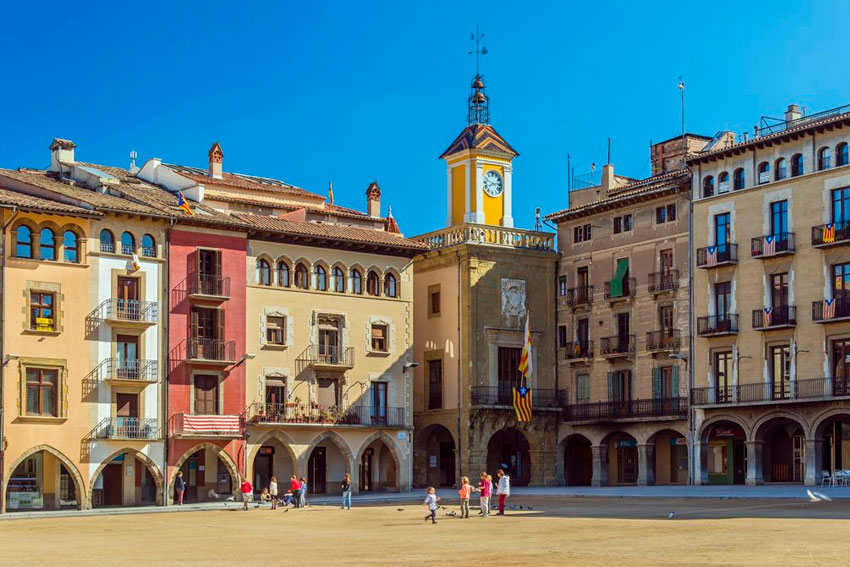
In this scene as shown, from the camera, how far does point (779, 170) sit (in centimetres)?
6406

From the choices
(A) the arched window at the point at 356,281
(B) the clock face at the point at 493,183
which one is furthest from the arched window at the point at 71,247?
(B) the clock face at the point at 493,183

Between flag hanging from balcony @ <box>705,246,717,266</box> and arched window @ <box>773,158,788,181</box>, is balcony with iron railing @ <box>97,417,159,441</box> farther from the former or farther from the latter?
arched window @ <box>773,158,788,181</box>

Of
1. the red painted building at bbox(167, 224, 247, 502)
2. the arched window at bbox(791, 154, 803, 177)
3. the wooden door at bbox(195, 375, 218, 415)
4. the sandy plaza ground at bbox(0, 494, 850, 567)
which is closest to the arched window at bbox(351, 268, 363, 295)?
the red painted building at bbox(167, 224, 247, 502)

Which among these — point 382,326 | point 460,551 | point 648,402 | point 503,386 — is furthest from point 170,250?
point 460,551

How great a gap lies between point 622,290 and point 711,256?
6214 mm

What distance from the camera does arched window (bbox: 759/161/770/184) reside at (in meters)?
64.7

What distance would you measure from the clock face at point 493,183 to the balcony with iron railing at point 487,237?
2858 mm

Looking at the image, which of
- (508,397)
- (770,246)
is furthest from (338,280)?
(770,246)

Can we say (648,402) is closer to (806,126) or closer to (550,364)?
(550,364)

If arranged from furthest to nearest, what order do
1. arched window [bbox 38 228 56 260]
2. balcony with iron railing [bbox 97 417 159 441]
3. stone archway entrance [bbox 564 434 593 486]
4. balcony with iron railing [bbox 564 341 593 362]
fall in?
stone archway entrance [bbox 564 434 593 486] → balcony with iron railing [bbox 564 341 593 362] → balcony with iron railing [bbox 97 417 159 441] → arched window [bbox 38 228 56 260]

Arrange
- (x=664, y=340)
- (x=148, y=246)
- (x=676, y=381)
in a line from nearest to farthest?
(x=148, y=246) < (x=676, y=381) < (x=664, y=340)

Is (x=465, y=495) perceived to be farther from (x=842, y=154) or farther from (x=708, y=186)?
(x=708, y=186)

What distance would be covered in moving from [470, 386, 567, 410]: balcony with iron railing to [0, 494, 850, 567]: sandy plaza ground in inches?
682

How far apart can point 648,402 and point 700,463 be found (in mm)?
4486
